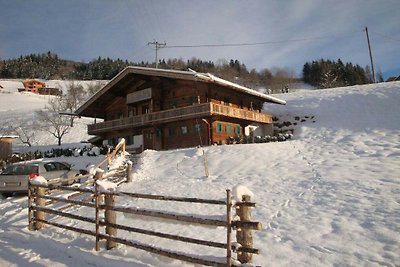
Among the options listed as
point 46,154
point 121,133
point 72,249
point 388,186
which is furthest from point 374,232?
point 46,154

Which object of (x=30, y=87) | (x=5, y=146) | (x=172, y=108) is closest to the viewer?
(x=172, y=108)

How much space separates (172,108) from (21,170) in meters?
15.3

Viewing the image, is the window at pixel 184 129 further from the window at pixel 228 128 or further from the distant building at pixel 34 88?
the distant building at pixel 34 88

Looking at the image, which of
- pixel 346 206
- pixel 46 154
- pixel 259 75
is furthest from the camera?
pixel 259 75

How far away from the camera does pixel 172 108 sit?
30.0 m

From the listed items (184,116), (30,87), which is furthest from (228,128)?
(30,87)

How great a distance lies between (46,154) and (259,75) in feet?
298

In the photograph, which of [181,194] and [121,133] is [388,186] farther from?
[121,133]

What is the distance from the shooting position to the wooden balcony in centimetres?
2519

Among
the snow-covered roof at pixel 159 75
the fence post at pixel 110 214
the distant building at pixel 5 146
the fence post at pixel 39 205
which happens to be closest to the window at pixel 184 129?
the snow-covered roof at pixel 159 75

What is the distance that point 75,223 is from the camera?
11.3 m

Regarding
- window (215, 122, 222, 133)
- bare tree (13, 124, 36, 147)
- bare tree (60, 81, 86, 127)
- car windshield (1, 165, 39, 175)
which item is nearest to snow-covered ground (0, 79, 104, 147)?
bare tree (13, 124, 36, 147)

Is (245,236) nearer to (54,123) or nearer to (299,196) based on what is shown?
(299,196)

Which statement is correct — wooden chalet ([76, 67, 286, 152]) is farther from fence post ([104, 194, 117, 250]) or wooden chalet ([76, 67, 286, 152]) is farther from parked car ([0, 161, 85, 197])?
fence post ([104, 194, 117, 250])
